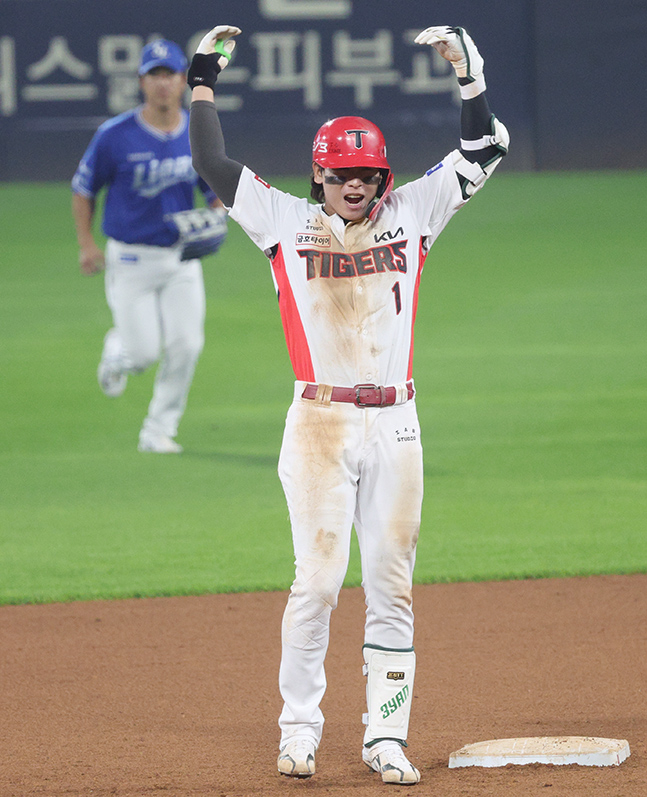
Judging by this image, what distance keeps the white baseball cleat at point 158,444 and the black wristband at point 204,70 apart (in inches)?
231

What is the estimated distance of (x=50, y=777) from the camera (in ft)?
15.5

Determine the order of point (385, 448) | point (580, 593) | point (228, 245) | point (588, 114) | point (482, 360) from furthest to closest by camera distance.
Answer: point (588, 114)
point (228, 245)
point (482, 360)
point (580, 593)
point (385, 448)

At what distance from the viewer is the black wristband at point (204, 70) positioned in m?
4.98

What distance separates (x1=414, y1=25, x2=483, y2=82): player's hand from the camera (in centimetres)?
472

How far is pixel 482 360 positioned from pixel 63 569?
6982 mm

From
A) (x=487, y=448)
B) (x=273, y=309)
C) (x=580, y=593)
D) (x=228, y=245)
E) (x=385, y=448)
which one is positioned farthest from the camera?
(x=228, y=245)

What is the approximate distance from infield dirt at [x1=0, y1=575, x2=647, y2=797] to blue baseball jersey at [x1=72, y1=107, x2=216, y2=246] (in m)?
3.74

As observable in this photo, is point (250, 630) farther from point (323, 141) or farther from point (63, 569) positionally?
point (323, 141)

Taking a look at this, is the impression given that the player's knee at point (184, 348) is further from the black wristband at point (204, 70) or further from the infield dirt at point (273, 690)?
the black wristband at point (204, 70)

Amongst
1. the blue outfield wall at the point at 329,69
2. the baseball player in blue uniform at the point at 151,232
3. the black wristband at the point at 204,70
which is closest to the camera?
the black wristband at the point at 204,70

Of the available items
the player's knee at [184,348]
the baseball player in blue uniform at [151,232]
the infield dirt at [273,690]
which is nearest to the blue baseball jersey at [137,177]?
the baseball player in blue uniform at [151,232]

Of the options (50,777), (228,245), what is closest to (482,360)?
(228,245)

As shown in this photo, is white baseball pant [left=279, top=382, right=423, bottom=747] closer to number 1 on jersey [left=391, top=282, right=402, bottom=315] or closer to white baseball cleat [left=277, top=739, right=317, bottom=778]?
white baseball cleat [left=277, top=739, right=317, bottom=778]

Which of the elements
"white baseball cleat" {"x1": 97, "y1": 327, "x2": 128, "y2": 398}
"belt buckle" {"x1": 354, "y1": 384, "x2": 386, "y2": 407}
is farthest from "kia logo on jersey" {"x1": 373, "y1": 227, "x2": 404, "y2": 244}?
"white baseball cleat" {"x1": 97, "y1": 327, "x2": 128, "y2": 398}
